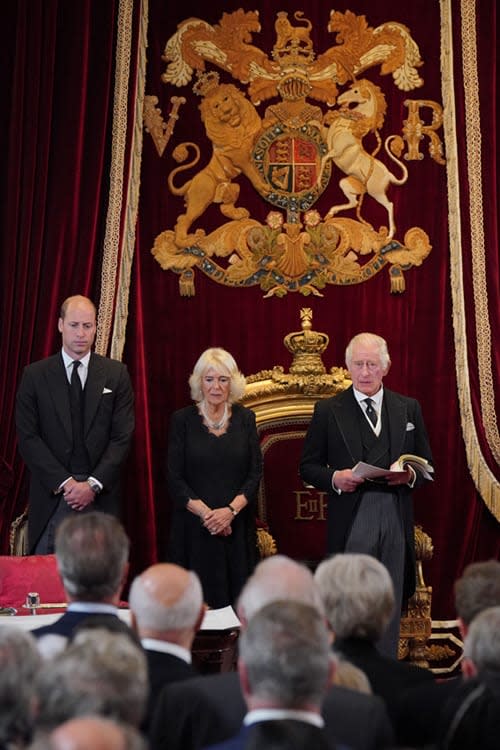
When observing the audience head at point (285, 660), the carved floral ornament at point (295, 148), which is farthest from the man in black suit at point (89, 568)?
the carved floral ornament at point (295, 148)

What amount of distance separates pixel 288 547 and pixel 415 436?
1167 mm

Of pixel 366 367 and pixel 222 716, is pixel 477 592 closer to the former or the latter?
pixel 222 716

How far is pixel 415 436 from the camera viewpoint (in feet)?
17.8

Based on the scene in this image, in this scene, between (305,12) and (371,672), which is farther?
(305,12)

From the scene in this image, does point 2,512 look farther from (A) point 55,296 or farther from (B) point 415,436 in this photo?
(B) point 415,436

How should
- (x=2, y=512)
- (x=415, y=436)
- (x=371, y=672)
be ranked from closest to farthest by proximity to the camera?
(x=371, y=672), (x=415, y=436), (x=2, y=512)

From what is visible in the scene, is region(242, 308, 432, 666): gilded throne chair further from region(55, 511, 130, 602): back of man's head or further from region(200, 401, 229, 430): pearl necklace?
region(55, 511, 130, 602): back of man's head

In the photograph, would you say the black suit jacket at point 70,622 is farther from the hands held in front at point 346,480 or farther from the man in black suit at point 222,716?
the hands held in front at point 346,480

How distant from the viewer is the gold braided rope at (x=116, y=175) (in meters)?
6.28

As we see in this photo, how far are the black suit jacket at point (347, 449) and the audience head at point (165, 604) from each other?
260 centimetres

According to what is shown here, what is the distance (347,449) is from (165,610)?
2742 millimetres

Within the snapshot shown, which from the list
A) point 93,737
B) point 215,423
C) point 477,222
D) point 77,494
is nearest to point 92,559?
point 93,737

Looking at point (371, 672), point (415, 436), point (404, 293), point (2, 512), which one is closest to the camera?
point (371, 672)

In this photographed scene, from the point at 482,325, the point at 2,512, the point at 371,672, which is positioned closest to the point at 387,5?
the point at 482,325
